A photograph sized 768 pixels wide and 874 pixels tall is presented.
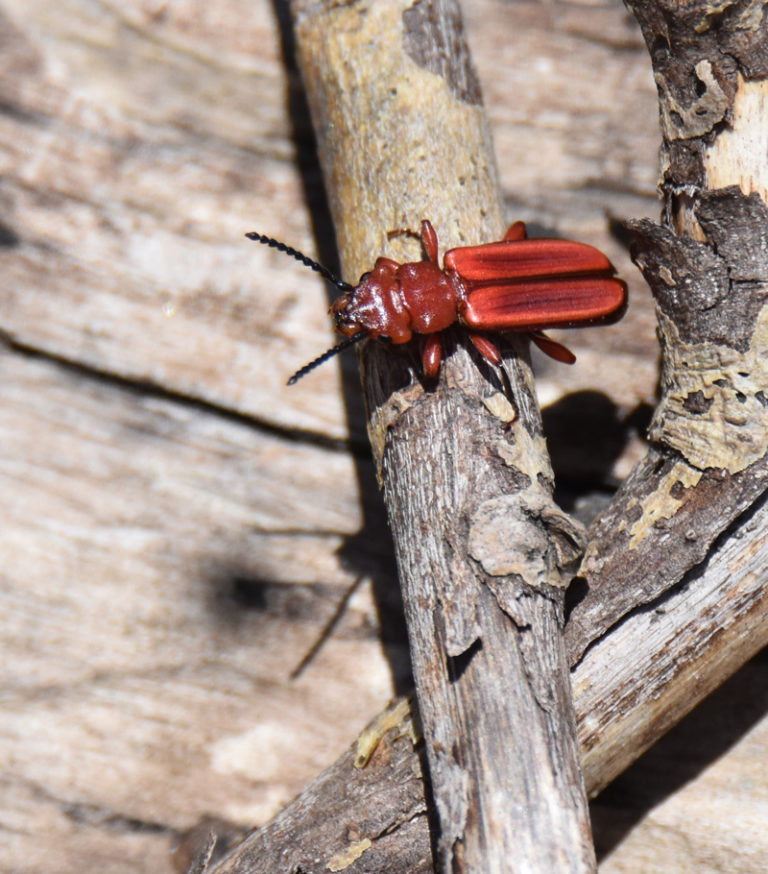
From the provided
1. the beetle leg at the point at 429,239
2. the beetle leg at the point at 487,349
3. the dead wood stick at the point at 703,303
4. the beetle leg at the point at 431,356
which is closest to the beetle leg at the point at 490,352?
the beetle leg at the point at 487,349

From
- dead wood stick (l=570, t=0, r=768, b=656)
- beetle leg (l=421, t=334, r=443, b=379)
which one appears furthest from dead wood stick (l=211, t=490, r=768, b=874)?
beetle leg (l=421, t=334, r=443, b=379)

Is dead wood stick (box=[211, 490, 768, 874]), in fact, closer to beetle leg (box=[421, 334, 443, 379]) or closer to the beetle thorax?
beetle leg (box=[421, 334, 443, 379])

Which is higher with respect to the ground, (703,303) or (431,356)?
(431,356)

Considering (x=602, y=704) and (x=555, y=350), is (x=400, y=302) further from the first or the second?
(x=602, y=704)

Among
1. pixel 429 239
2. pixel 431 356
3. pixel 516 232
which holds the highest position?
pixel 516 232

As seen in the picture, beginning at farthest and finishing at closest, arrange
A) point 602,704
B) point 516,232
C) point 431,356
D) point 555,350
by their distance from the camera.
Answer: point 555,350 < point 516,232 < point 431,356 < point 602,704

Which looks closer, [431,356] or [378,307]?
[431,356]

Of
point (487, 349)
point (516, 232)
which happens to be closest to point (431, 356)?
point (487, 349)
